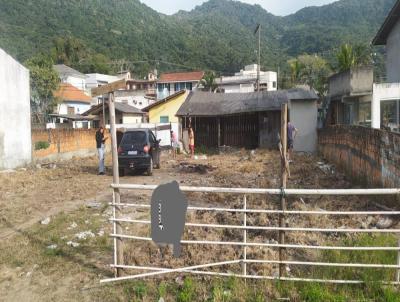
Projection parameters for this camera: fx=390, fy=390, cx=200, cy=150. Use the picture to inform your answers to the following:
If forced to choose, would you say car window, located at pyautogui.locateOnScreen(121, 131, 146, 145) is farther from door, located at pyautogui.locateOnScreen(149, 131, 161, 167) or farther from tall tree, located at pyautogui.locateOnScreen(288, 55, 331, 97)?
tall tree, located at pyautogui.locateOnScreen(288, 55, 331, 97)

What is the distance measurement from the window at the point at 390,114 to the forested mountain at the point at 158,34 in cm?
5029

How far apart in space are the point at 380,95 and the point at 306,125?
484cm

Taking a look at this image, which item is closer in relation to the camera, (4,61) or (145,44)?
(4,61)

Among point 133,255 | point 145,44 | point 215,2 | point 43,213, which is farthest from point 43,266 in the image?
point 215,2

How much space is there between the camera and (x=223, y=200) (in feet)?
30.7

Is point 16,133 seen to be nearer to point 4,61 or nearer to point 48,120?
point 4,61

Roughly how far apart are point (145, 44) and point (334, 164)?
7063 centimetres

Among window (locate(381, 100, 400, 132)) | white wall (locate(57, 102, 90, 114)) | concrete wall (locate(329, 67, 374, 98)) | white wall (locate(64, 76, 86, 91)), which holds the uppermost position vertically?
white wall (locate(64, 76, 86, 91))

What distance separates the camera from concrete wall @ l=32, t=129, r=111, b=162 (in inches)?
734

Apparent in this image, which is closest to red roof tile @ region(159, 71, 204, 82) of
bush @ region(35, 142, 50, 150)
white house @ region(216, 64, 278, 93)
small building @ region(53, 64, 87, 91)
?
white house @ region(216, 64, 278, 93)

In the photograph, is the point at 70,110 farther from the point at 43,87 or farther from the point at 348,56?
the point at 348,56

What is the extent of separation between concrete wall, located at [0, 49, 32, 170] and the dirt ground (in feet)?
10.3

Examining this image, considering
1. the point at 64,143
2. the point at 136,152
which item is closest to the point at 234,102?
the point at 64,143

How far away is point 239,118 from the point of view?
82.1ft
